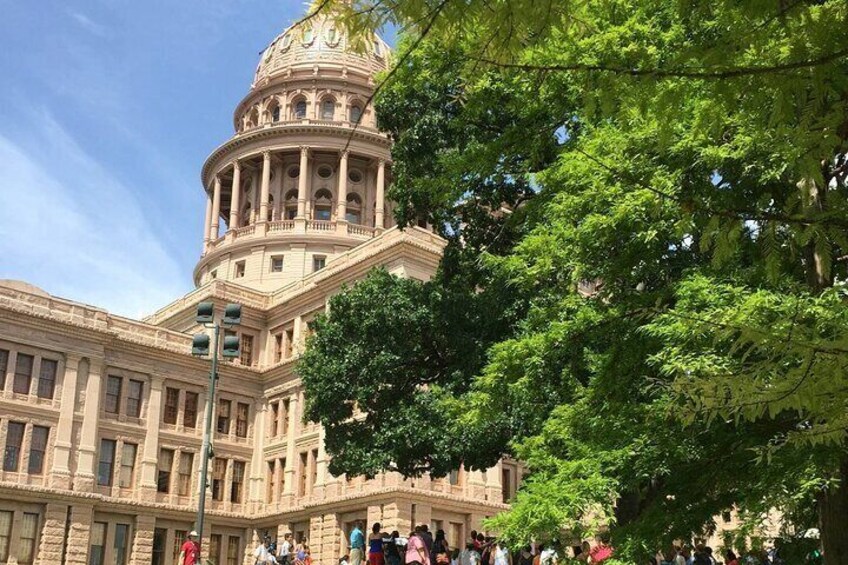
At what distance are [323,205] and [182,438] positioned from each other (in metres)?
23.4

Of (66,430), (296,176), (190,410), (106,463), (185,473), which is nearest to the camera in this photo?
(66,430)

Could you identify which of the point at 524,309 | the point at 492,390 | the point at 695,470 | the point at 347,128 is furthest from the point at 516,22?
the point at 347,128

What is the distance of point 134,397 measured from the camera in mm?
51406

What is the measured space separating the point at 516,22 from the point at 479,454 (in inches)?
760

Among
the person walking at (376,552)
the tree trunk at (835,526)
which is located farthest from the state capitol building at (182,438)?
the tree trunk at (835,526)

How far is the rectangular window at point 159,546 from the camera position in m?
50.8

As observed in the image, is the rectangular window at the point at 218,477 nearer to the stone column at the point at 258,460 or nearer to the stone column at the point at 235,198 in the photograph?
the stone column at the point at 258,460

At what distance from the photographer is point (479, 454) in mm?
23938

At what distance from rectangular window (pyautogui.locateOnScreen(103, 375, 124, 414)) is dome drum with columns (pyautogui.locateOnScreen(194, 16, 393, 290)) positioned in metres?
15.6

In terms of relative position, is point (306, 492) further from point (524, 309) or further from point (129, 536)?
point (524, 309)

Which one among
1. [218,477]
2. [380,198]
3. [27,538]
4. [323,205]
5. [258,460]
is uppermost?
[323,205]

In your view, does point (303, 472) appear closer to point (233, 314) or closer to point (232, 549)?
point (232, 549)

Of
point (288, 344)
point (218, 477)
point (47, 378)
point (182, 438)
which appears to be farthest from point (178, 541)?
point (288, 344)

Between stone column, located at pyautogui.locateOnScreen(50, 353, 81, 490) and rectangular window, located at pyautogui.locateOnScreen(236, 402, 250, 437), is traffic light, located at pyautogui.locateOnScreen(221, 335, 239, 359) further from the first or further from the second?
rectangular window, located at pyautogui.locateOnScreen(236, 402, 250, 437)
